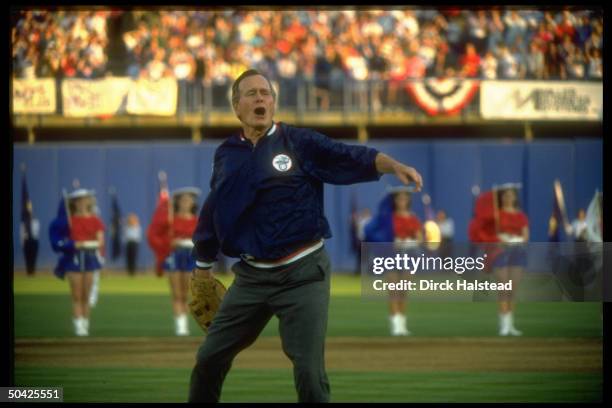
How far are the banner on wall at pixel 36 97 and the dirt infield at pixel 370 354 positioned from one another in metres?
15.5

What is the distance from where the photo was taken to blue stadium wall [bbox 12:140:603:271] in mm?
34656

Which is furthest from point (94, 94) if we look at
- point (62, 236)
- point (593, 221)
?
point (593, 221)

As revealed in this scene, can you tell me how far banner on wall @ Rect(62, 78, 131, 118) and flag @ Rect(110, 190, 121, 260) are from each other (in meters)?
2.75

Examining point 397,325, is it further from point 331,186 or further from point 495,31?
point 495,31

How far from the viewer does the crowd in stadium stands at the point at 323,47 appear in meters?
33.6

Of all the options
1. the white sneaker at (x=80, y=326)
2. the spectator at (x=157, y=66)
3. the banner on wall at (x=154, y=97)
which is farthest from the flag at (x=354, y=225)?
the white sneaker at (x=80, y=326)

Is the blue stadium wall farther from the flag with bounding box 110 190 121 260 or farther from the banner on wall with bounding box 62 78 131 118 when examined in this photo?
the banner on wall with bounding box 62 78 131 118

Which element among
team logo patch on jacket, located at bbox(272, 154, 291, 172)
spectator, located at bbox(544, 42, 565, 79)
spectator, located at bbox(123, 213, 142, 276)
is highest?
spectator, located at bbox(544, 42, 565, 79)

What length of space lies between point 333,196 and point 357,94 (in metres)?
3.27

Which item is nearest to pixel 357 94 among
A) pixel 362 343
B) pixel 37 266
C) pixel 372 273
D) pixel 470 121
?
pixel 470 121

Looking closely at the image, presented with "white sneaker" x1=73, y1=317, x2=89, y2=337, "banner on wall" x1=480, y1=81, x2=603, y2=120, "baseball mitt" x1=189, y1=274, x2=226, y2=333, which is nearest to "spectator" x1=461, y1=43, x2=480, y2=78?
"banner on wall" x1=480, y1=81, x2=603, y2=120

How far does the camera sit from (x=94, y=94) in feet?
112

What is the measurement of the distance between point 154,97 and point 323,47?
16.7ft

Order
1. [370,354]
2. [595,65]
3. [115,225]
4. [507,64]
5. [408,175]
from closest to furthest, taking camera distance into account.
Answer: [408,175] < [370,354] < [595,65] < [507,64] < [115,225]
